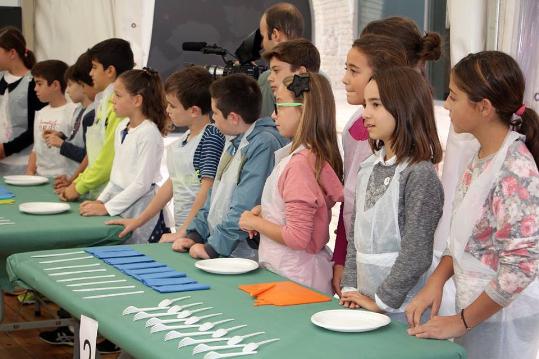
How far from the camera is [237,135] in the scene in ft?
11.5

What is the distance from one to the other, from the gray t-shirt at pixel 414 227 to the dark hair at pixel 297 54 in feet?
3.22

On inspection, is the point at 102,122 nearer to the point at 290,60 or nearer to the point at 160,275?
the point at 290,60

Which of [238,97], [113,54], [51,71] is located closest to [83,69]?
[113,54]

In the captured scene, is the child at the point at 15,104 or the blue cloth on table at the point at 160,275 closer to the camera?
the blue cloth on table at the point at 160,275

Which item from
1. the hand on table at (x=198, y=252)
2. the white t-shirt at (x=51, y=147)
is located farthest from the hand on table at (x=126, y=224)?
the white t-shirt at (x=51, y=147)

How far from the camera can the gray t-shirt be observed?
8.12 ft

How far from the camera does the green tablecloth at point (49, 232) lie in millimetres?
3615

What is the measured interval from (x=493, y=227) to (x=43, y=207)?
7.66 feet

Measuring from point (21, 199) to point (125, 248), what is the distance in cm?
130

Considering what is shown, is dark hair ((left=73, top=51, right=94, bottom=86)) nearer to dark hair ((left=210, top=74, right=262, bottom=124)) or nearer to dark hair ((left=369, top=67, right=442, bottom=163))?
dark hair ((left=210, top=74, right=262, bottom=124))

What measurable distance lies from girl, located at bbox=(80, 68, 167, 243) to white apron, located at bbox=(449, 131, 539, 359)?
1961 mm

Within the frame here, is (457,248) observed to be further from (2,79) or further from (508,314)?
(2,79)

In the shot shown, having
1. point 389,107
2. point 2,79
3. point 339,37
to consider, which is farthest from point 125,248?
point 339,37

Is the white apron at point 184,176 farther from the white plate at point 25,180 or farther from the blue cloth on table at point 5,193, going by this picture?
the white plate at point 25,180
